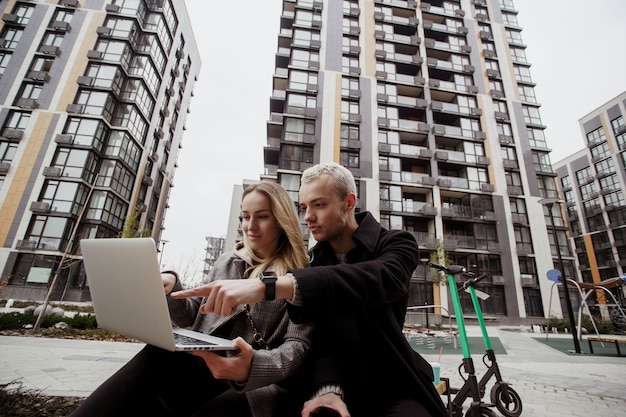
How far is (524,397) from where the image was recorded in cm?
409

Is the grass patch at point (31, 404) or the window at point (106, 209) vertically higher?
the window at point (106, 209)

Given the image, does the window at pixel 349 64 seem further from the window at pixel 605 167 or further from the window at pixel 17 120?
the window at pixel 605 167

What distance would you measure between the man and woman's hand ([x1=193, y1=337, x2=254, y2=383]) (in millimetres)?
159

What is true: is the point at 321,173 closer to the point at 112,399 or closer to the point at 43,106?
the point at 112,399

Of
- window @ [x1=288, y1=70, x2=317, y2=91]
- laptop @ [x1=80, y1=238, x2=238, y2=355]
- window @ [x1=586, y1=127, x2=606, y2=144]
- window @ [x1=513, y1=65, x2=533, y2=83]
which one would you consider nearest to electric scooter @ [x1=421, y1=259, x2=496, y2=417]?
laptop @ [x1=80, y1=238, x2=238, y2=355]

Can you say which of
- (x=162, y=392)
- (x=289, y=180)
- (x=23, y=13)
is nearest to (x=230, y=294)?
(x=162, y=392)

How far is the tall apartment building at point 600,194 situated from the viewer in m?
36.2

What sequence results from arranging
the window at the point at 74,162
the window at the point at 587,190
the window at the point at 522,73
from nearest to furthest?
the window at the point at 74,162, the window at the point at 522,73, the window at the point at 587,190

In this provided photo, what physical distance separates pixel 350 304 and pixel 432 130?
2732 centimetres

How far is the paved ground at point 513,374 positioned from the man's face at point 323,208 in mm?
3321

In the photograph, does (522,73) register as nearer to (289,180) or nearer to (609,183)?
(609,183)

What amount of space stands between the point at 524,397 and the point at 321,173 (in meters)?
4.65

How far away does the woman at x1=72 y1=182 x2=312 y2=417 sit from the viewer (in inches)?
43.9

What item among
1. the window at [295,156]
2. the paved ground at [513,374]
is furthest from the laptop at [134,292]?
the window at [295,156]
